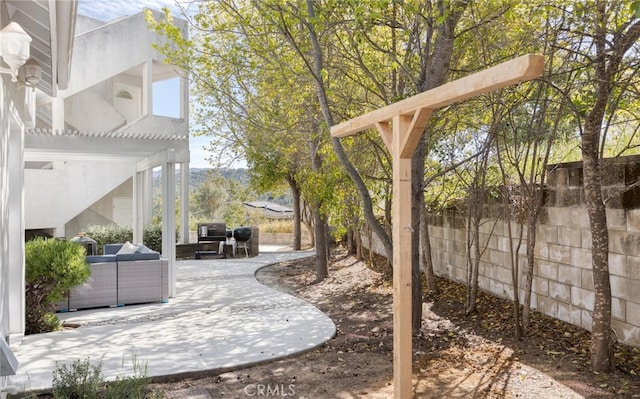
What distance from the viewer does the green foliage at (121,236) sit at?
13141mm

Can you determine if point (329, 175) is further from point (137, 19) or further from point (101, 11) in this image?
point (101, 11)

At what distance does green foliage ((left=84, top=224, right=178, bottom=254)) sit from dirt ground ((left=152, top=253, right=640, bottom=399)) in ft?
25.6

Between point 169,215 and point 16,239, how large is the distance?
3.01 m

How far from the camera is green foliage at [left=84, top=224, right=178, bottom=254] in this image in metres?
13.1

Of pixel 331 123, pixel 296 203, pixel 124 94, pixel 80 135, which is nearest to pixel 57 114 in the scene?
pixel 124 94

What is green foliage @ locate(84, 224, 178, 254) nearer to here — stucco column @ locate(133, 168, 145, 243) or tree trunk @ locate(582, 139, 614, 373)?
stucco column @ locate(133, 168, 145, 243)

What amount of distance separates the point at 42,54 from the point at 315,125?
171 inches

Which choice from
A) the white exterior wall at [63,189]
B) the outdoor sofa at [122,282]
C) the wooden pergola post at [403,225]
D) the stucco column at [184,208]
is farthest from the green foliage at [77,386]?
the stucco column at [184,208]

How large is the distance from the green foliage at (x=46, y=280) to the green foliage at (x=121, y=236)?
22.3 feet

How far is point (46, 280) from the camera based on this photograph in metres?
6.29

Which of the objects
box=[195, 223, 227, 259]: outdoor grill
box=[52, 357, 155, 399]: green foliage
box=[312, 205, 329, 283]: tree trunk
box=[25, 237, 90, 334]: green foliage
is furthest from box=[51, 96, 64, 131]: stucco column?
box=[52, 357, 155, 399]: green foliage

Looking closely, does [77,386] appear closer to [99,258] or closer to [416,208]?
[416,208]

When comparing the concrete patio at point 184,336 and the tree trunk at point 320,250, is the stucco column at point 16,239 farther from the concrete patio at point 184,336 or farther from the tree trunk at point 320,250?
the tree trunk at point 320,250

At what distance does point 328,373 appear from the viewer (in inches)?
182
